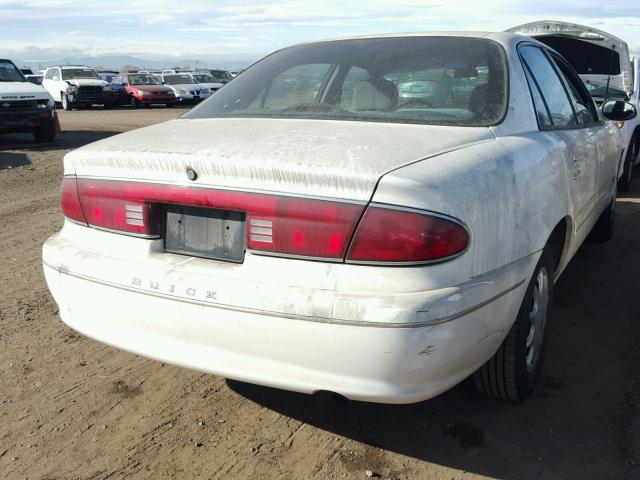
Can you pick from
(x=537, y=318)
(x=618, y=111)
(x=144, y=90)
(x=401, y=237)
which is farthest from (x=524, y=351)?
(x=144, y=90)

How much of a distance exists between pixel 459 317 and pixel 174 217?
1091mm

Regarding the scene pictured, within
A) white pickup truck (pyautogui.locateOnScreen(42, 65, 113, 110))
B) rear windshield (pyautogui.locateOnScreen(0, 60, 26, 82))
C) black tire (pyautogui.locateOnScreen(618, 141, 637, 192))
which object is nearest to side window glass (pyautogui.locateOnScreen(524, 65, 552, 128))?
black tire (pyautogui.locateOnScreen(618, 141, 637, 192))

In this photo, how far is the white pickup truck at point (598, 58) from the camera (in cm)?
884

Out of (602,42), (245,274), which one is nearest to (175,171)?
(245,274)

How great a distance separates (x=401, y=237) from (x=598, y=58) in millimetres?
9141

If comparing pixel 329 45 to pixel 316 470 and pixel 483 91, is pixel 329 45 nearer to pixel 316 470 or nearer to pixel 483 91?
pixel 483 91

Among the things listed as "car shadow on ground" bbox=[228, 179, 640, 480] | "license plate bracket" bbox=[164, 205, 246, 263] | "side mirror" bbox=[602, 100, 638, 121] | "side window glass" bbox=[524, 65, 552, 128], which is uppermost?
"side window glass" bbox=[524, 65, 552, 128]

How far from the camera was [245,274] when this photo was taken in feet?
7.36

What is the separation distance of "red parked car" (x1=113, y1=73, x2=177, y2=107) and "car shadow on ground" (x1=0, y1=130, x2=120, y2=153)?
1122 centimetres

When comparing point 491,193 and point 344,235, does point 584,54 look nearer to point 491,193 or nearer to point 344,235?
point 491,193

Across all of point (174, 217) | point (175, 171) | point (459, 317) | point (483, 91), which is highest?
point (483, 91)

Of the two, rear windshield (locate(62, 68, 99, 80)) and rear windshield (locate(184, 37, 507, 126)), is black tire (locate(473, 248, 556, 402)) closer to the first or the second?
rear windshield (locate(184, 37, 507, 126))

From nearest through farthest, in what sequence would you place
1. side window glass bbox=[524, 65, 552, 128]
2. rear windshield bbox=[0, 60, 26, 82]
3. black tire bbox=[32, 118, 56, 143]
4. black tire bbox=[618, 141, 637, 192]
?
side window glass bbox=[524, 65, 552, 128]
black tire bbox=[618, 141, 637, 192]
black tire bbox=[32, 118, 56, 143]
rear windshield bbox=[0, 60, 26, 82]

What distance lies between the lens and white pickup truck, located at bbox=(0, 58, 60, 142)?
40.5 ft
